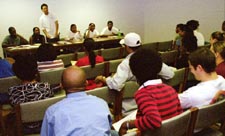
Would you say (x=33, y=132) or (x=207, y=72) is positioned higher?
(x=207, y=72)

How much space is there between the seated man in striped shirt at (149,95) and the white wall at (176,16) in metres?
5.75

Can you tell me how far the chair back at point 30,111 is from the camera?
1.93 meters

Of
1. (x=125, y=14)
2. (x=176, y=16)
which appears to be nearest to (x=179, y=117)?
(x=176, y=16)

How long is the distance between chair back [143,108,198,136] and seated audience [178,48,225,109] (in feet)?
0.66

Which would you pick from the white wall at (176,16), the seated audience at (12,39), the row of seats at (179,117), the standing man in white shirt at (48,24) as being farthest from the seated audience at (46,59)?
the white wall at (176,16)

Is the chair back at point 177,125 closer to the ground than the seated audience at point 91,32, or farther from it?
closer to the ground

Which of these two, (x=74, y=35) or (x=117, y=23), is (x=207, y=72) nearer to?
(x=74, y=35)

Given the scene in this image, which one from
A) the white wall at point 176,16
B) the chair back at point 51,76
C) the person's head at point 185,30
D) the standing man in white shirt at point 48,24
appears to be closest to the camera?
the chair back at point 51,76

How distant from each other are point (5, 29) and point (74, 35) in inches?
77.2

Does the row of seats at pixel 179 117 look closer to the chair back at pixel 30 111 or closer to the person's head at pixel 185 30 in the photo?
the chair back at pixel 30 111

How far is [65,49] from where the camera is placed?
6426mm

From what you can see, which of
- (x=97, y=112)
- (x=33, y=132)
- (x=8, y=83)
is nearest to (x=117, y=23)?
(x=8, y=83)

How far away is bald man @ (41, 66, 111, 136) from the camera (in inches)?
53.3

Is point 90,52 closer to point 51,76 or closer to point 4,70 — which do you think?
point 51,76
